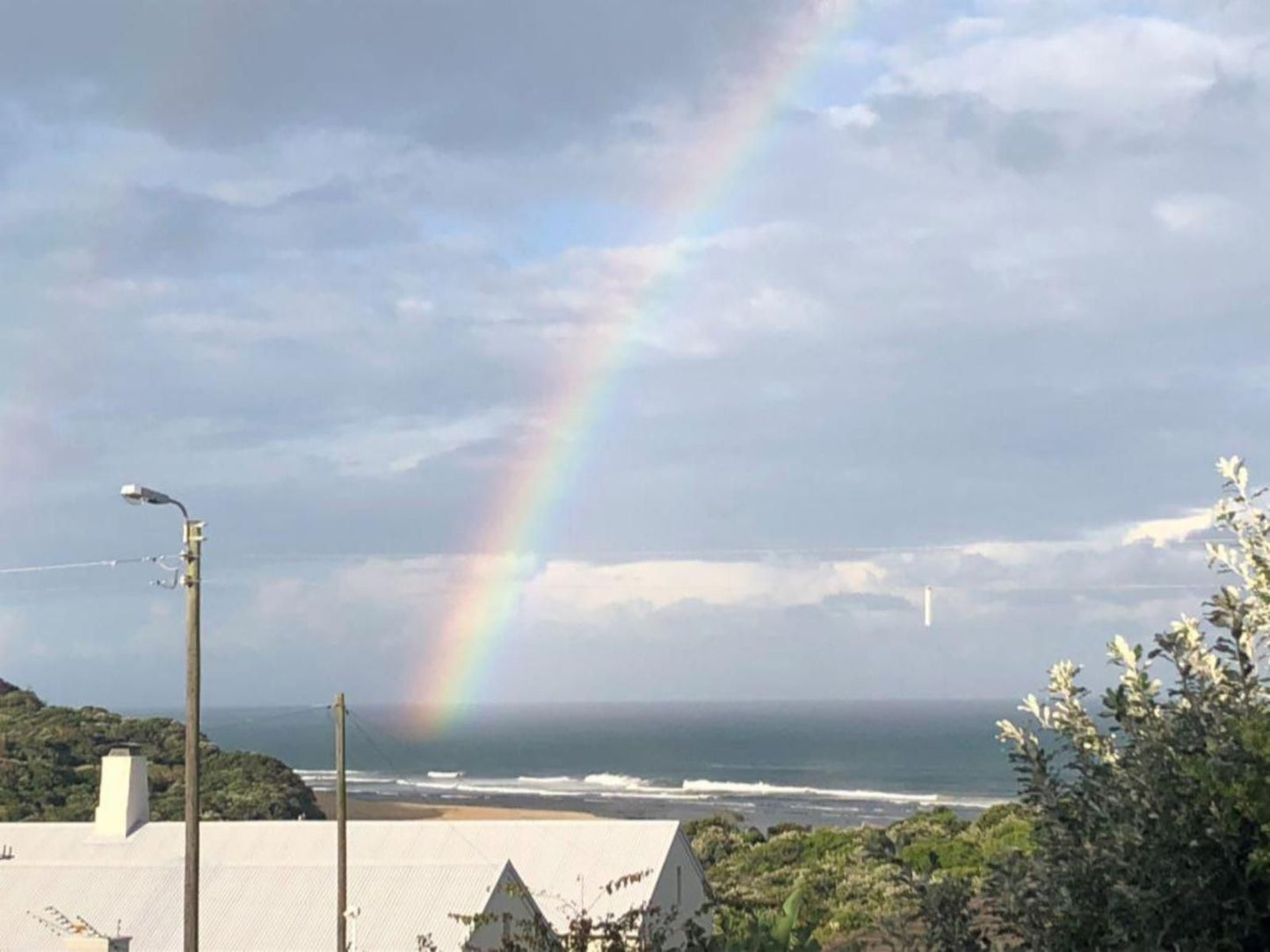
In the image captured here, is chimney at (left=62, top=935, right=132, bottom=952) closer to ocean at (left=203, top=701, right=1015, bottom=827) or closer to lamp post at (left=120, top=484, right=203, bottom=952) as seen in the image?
lamp post at (left=120, top=484, right=203, bottom=952)

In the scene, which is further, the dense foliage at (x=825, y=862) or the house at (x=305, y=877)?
the dense foliage at (x=825, y=862)

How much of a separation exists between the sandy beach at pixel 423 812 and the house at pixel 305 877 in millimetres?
43017

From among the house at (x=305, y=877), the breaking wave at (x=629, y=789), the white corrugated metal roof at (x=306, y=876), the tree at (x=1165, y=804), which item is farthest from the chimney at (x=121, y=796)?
the breaking wave at (x=629, y=789)

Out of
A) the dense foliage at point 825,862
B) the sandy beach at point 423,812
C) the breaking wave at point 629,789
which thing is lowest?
the dense foliage at point 825,862

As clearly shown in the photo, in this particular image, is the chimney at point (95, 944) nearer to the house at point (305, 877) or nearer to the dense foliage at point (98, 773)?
the house at point (305, 877)

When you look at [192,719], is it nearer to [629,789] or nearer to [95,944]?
[95,944]

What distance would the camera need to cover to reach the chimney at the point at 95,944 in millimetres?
18609

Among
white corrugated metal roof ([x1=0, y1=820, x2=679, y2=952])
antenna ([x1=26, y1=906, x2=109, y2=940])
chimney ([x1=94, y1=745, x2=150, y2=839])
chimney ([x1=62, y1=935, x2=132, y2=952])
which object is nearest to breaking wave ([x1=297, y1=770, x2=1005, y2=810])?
white corrugated metal roof ([x1=0, y1=820, x2=679, y2=952])

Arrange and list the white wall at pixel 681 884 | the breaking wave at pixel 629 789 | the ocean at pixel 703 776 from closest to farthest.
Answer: the white wall at pixel 681 884
the ocean at pixel 703 776
the breaking wave at pixel 629 789

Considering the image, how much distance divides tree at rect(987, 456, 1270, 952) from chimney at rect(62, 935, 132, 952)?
15.2m

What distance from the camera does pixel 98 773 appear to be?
211ft

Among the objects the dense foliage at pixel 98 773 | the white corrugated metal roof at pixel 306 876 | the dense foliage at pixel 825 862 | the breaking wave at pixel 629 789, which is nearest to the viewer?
the white corrugated metal roof at pixel 306 876

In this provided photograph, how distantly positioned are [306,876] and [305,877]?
1.4 inches

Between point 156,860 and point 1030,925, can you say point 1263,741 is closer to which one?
point 1030,925
